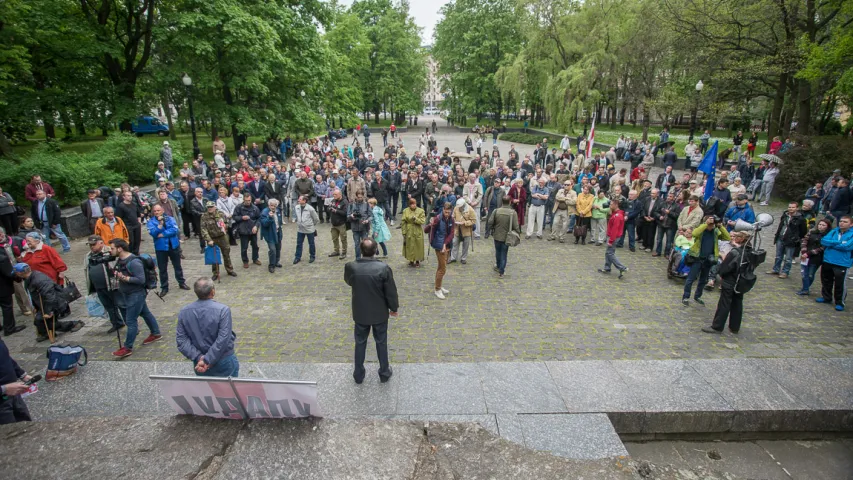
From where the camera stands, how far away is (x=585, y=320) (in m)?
7.67

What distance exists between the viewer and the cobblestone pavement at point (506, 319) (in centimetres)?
668

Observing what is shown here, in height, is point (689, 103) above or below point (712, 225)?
above

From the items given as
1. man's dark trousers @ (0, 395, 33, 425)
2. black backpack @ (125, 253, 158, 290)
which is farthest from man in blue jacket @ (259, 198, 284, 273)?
man's dark trousers @ (0, 395, 33, 425)

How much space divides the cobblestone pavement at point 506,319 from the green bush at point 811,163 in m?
8.96

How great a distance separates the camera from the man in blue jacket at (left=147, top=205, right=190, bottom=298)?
27.9 ft

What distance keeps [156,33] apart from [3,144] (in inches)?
297

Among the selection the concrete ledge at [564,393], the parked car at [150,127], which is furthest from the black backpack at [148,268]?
the parked car at [150,127]

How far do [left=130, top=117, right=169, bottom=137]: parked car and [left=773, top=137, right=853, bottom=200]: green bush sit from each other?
41557mm

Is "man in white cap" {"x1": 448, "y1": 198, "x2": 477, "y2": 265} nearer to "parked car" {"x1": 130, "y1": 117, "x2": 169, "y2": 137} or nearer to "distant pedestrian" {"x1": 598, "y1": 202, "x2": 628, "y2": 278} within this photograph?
"distant pedestrian" {"x1": 598, "y1": 202, "x2": 628, "y2": 278}

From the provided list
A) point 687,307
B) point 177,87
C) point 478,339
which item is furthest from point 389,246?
point 177,87

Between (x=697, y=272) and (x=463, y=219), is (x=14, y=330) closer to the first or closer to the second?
(x=463, y=219)

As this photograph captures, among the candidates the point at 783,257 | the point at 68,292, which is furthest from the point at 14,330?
the point at 783,257

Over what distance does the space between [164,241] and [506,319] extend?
21.9 ft

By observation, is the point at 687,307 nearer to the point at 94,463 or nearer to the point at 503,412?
the point at 503,412
